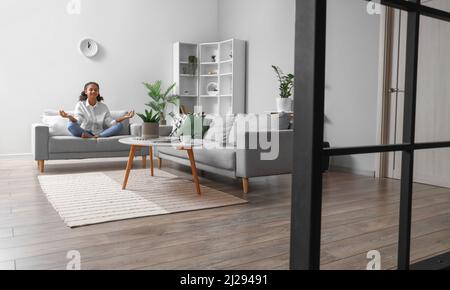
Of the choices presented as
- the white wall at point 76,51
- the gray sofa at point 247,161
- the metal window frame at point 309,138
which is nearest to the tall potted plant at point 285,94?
the gray sofa at point 247,161

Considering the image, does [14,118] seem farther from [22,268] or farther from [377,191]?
[377,191]

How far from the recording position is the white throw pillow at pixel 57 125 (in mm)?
4367

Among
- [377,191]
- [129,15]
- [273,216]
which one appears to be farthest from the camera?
[129,15]

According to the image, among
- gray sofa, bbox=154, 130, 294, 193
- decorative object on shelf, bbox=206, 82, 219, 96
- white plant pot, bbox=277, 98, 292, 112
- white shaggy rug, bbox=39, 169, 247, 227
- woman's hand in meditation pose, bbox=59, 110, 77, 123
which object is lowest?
white shaggy rug, bbox=39, 169, 247, 227

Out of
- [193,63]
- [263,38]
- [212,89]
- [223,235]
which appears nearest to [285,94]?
[263,38]

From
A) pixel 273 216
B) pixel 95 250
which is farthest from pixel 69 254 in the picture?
pixel 273 216

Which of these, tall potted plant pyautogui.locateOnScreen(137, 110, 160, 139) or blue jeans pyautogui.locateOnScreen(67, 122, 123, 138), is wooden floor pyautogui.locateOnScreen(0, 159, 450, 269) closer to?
tall potted plant pyautogui.locateOnScreen(137, 110, 160, 139)

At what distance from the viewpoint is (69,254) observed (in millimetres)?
1687

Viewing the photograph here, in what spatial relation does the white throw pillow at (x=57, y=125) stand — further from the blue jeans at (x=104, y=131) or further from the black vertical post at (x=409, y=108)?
the black vertical post at (x=409, y=108)

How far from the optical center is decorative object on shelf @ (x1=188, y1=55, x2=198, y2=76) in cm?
629

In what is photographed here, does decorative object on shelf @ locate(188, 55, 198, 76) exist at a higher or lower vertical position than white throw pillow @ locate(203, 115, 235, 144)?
higher

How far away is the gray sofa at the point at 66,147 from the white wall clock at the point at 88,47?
4.60 feet

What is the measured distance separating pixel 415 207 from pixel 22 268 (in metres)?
2.30

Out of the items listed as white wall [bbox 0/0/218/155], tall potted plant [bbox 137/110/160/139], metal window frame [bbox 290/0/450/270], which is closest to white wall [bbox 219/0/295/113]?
white wall [bbox 0/0/218/155]
